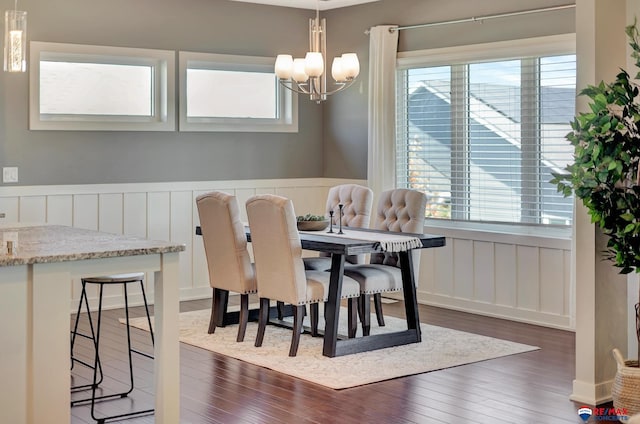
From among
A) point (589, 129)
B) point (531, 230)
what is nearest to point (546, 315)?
point (531, 230)

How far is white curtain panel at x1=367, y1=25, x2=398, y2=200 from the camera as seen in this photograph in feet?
26.0

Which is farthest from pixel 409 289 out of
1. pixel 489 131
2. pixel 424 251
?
pixel 489 131

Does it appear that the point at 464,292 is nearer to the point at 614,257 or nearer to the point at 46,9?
the point at 614,257

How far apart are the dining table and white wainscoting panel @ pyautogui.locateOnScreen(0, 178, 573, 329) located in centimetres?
344

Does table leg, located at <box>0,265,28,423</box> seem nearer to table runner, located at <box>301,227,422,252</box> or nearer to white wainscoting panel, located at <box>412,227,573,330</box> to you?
table runner, located at <box>301,227,422,252</box>

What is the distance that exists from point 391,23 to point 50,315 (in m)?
5.17

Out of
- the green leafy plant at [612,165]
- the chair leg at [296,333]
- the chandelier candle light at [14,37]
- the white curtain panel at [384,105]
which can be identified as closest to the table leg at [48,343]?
the chandelier candle light at [14,37]

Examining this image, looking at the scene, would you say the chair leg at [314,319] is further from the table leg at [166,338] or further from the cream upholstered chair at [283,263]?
the table leg at [166,338]

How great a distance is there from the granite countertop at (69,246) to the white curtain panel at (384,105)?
3.84 m

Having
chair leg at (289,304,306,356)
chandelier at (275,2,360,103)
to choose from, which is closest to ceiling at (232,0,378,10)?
chandelier at (275,2,360,103)

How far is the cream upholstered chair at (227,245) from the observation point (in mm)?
6105

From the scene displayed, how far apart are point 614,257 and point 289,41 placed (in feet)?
15.7

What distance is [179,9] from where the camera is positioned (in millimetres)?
7852

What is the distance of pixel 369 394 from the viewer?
494cm
